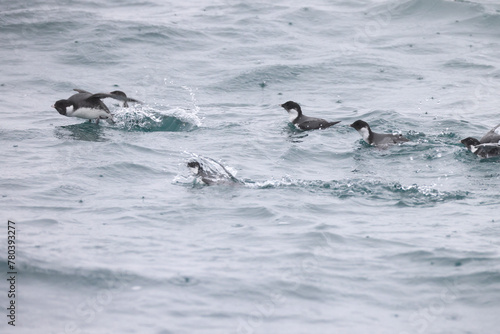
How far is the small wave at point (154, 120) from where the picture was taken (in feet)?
43.8

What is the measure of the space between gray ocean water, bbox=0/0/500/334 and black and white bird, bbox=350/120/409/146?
0.16 metres

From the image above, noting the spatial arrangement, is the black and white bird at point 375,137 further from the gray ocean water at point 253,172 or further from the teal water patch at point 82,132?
the teal water patch at point 82,132

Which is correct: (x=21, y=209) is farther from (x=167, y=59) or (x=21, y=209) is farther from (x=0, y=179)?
(x=167, y=59)

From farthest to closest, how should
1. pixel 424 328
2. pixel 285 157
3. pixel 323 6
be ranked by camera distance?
pixel 323 6, pixel 285 157, pixel 424 328

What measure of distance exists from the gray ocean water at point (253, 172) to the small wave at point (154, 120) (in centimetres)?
5

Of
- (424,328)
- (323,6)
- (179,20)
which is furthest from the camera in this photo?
(323,6)

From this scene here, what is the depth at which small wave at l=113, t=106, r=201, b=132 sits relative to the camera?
1334 cm

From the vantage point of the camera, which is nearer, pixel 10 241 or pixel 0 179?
pixel 10 241

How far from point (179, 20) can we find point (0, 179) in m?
11.3

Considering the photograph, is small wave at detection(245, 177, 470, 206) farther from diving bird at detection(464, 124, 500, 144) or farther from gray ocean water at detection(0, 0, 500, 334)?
diving bird at detection(464, 124, 500, 144)

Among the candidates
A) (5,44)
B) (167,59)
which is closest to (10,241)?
(167,59)

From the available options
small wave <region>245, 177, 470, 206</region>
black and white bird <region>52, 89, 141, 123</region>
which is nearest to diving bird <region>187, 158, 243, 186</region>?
small wave <region>245, 177, 470, 206</region>

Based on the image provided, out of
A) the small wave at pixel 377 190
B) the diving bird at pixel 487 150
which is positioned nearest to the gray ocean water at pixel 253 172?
the small wave at pixel 377 190

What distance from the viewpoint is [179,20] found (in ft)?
67.9
